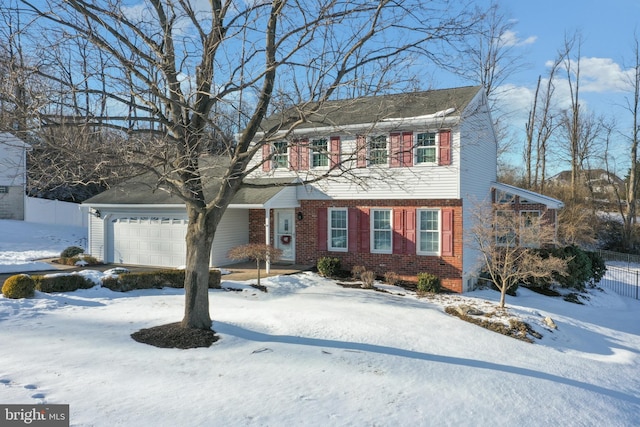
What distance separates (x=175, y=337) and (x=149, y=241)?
1098cm

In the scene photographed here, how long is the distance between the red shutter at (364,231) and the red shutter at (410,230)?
4.52 ft

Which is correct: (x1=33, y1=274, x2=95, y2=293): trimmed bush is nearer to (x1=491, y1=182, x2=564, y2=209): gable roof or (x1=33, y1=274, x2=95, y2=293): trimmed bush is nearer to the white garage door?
the white garage door

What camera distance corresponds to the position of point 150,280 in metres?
12.6

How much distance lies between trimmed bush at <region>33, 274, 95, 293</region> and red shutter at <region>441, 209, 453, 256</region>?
35.0 feet

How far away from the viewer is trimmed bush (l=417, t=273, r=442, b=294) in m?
14.7

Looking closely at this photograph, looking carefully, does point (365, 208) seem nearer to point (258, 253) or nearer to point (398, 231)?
point (398, 231)

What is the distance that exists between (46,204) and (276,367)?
1119 inches

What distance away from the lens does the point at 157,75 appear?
24.9ft

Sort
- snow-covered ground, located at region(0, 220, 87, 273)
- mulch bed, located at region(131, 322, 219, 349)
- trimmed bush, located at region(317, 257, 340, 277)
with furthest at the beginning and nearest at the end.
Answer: snow-covered ground, located at region(0, 220, 87, 273) → trimmed bush, located at region(317, 257, 340, 277) → mulch bed, located at region(131, 322, 219, 349)

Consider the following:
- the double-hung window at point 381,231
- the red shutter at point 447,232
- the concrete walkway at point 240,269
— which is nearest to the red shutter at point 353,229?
the double-hung window at point 381,231

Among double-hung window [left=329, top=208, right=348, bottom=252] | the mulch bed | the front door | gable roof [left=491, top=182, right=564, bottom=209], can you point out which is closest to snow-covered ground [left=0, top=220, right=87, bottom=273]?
the front door

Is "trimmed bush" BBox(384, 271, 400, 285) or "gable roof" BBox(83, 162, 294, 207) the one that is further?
"gable roof" BBox(83, 162, 294, 207)

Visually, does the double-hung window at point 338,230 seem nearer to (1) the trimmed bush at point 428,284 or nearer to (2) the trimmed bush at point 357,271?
(2) the trimmed bush at point 357,271

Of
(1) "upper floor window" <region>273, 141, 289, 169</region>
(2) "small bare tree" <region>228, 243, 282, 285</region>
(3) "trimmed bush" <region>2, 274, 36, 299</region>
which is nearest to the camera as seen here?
(1) "upper floor window" <region>273, 141, 289, 169</region>
